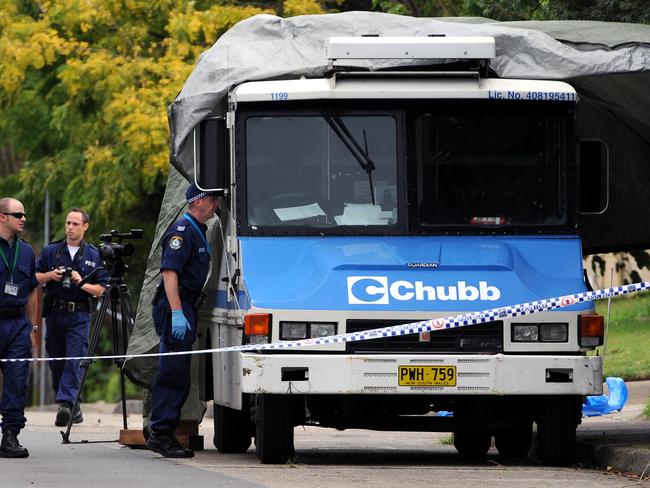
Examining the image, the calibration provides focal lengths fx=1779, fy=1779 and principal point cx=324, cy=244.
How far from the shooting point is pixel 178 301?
1207 cm

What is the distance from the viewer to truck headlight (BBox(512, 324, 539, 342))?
11.5 meters

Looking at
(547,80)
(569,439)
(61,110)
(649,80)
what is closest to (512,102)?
(547,80)

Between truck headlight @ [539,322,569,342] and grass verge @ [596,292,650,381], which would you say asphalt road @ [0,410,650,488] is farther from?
grass verge @ [596,292,650,381]

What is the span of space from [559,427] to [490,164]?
1851 millimetres

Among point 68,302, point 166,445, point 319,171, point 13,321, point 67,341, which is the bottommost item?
point 166,445

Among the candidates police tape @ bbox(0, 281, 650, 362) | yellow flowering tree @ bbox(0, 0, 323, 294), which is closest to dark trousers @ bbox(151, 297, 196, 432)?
police tape @ bbox(0, 281, 650, 362)

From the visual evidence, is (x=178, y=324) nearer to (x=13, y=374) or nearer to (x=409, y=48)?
(x=13, y=374)

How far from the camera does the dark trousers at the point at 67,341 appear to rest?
16.9 m

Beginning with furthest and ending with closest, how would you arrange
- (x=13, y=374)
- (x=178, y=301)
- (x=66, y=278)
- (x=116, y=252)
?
1. (x=66, y=278)
2. (x=116, y=252)
3. (x=13, y=374)
4. (x=178, y=301)

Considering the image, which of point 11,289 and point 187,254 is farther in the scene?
point 11,289

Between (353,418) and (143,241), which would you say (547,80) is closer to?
(353,418)

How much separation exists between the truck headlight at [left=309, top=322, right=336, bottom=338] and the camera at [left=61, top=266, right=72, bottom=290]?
5938 millimetres

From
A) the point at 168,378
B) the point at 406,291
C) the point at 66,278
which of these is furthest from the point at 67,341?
the point at 406,291

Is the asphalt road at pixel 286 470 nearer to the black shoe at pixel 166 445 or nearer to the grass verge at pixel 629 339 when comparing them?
the black shoe at pixel 166 445
